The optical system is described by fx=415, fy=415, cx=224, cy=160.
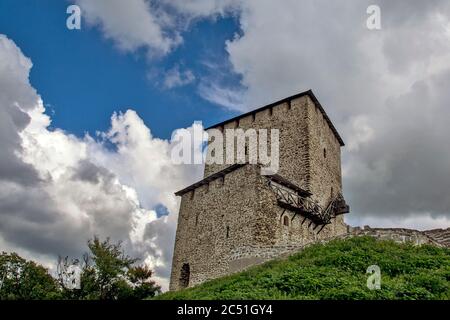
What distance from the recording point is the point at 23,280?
124 ft

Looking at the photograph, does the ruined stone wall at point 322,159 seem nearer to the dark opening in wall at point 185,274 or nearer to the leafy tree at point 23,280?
the dark opening in wall at point 185,274

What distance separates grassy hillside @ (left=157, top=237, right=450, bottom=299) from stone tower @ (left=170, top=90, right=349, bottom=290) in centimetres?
340

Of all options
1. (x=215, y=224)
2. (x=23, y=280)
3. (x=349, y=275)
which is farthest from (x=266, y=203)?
(x=23, y=280)

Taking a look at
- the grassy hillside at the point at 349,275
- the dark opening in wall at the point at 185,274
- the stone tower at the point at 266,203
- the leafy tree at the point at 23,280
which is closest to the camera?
the grassy hillside at the point at 349,275

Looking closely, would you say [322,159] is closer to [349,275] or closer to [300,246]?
[300,246]

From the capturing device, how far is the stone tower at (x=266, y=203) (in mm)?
20641

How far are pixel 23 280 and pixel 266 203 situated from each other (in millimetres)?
27999

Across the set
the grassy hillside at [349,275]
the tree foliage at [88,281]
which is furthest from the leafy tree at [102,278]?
the grassy hillside at [349,275]

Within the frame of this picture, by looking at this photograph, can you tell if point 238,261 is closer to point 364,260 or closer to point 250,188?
point 250,188

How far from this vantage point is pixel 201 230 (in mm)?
24000

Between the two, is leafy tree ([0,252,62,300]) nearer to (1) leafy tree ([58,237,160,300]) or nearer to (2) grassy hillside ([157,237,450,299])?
(1) leafy tree ([58,237,160,300])

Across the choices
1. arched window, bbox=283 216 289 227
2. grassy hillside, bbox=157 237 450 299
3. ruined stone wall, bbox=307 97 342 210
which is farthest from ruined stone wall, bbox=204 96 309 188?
grassy hillside, bbox=157 237 450 299

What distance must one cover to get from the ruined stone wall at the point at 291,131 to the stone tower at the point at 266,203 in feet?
0.21
